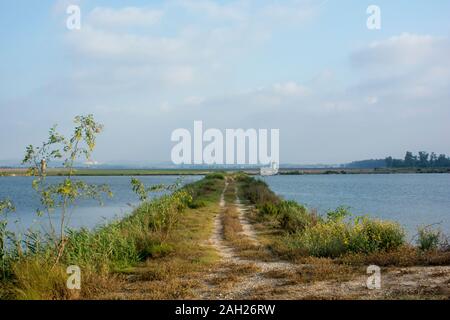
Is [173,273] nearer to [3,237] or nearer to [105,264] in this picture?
[105,264]

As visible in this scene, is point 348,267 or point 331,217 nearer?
point 348,267

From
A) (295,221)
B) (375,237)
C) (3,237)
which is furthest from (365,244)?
(3,237)

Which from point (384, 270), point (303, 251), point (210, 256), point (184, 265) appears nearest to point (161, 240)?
point (210, 256)

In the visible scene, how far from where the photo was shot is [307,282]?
8859 millimetres

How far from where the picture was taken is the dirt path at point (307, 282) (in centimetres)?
787

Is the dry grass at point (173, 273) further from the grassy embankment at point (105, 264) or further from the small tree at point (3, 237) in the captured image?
the small tree at point (3, 237)

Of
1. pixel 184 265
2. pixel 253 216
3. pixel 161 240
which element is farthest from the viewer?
pixel 253 216

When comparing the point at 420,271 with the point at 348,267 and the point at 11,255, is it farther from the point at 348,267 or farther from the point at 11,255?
the point at 11,255

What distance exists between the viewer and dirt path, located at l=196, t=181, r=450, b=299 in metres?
7.87

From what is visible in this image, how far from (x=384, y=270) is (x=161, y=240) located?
5.99 m

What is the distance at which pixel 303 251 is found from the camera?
12016mm

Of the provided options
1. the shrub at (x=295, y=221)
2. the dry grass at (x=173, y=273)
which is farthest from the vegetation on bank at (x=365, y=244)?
the shrub at (x=295, y=221)

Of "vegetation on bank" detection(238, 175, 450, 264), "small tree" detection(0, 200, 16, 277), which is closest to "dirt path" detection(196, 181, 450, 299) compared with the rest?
"vegetation on bank" detection(238, 175, 450, 264)

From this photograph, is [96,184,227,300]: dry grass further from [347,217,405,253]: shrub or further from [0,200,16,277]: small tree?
[347,217,405,253]: shrub
